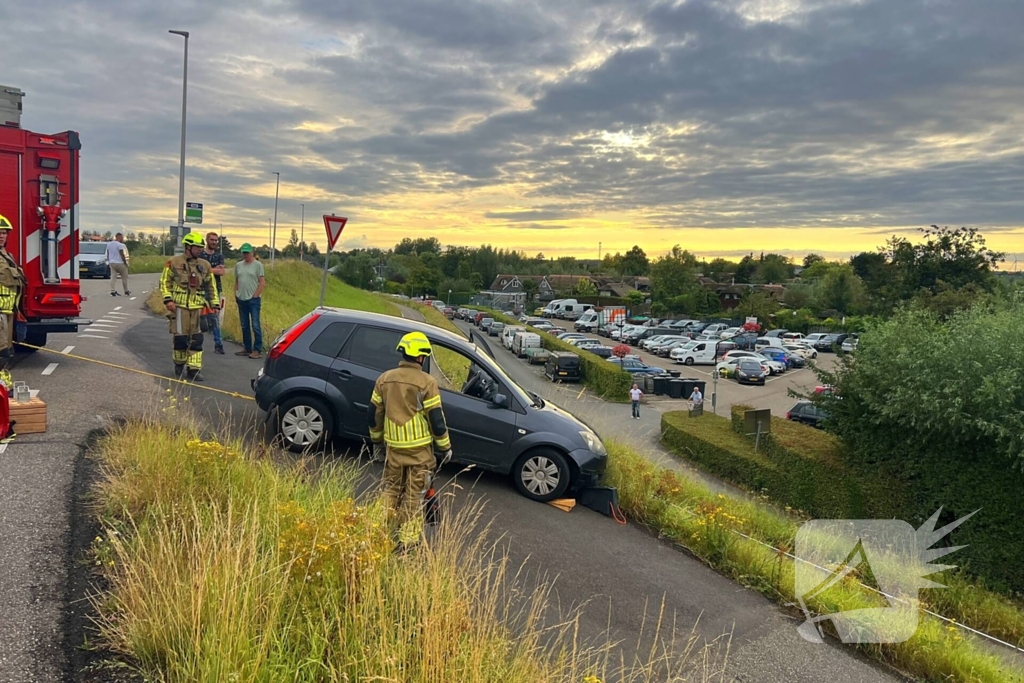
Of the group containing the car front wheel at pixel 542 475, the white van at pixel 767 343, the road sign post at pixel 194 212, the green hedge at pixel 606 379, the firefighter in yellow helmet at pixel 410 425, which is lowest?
the green hedge at pixel 606 379

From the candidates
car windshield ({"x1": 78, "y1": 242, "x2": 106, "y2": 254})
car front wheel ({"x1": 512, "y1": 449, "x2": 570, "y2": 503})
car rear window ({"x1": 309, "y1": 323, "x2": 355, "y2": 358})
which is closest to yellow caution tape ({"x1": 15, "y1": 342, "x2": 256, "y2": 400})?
car rear window ({"x1": 309, "y1": 323, "x2": 355, "y2": 358})

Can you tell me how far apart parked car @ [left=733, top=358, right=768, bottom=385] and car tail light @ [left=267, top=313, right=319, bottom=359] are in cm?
3855

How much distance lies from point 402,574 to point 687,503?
5750 mm

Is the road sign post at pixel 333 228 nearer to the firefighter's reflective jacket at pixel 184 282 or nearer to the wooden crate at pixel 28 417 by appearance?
the firefighter's reflective jacket at pixel 184 282

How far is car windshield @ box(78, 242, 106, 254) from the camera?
30016 millimetres

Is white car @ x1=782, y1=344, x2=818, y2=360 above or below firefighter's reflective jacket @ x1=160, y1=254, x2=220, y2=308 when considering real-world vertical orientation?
below

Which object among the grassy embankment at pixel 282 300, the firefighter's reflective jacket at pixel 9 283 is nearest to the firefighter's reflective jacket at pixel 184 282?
the firefighter's reflective jacket at pixel 9 283

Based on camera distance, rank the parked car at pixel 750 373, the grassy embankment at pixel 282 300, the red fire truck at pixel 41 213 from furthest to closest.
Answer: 1. the parked car at pixel 750 373
2. the grassy embankment at pixel 282 300
3. the red fire truck at pixel 41 213

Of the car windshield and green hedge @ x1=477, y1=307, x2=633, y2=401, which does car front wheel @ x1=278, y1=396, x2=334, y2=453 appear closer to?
the car windshield

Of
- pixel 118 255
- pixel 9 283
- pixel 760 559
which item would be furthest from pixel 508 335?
pixel 760 559

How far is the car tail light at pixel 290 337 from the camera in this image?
7.82m

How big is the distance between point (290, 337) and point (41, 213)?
4.13 meters

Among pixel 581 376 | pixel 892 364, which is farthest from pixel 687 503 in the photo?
pixel 581 376

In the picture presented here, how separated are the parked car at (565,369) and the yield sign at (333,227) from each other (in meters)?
27.6
